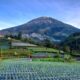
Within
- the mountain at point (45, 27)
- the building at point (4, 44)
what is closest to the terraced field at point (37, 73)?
the building at point (4, 44)

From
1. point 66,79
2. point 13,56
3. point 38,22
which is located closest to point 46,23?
point 38,22

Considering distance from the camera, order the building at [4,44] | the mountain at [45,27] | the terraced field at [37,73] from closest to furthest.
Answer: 1. the terraced field at [37,73]
2. the building at [4,44]
3. the mountain at [45,27]

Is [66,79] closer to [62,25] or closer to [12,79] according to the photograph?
[12,79]

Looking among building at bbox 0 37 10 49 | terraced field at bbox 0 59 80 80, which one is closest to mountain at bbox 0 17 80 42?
building at bbox 0 37 10 49

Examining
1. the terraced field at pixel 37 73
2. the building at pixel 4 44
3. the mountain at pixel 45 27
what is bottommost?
the terraced field at pixel 37 73

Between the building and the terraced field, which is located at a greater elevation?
the building

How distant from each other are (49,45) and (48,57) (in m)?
14.0

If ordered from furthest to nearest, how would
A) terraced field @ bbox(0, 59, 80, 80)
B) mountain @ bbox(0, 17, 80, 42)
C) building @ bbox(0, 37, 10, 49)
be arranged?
mountain @ bbox(0, 17, 80, 42)
building @ bbox(0, 37, 10, 49)
terraced field @ bbox(0, 59, 80, 80)

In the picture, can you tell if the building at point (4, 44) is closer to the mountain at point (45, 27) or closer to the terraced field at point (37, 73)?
the terraced field at point (37, 73)

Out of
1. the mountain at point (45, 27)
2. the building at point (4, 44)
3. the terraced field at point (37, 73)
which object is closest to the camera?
the terraced field at point (37, 73)

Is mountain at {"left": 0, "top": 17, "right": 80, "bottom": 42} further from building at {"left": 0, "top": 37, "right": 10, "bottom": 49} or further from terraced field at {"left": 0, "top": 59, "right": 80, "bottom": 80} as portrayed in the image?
terraced field at {"left": 0, "top": 59, "right": 80, "bottom": 80}

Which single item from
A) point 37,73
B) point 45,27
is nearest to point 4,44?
point 37,73

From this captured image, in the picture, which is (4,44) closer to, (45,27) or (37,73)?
(37,73)

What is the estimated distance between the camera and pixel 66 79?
11.0 metres
